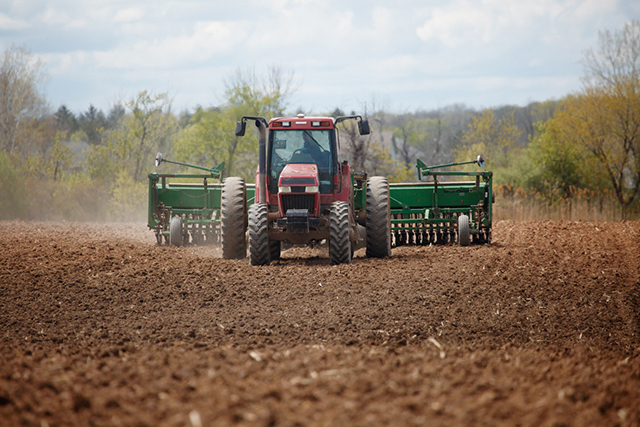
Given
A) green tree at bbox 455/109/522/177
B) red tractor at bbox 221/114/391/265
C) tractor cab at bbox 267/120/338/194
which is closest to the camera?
red tractor at bbox 221/114/391/265

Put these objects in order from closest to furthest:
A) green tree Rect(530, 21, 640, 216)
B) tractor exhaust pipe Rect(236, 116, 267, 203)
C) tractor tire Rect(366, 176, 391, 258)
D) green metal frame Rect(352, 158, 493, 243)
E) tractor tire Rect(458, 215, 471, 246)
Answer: tractor exhaust pipe Rect(236, 116, 267, 203), tractor tire Rect(366, 176, 391, 258), tractor tire Rect(458, 215, 471, 246), green metal frame Rect(352, 158, 493, 243), green tree Rect(530, 21, 640, 216)

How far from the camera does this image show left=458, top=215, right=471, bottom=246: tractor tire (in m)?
11.9

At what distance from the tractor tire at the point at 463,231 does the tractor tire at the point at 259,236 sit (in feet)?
15.8

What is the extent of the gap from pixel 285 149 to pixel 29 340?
5536 millimetres

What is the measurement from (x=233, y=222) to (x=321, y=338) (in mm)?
4917

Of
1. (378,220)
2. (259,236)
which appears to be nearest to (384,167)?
(378,220)

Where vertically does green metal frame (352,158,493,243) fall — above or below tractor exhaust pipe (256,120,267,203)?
below

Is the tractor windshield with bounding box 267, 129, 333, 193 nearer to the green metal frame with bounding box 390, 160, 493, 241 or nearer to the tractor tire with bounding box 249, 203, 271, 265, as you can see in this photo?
the tractor tire with bounding box 249, 203, 271, 265

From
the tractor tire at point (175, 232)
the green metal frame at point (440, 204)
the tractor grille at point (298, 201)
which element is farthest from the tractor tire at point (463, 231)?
the tractor tire at point (175, 232)

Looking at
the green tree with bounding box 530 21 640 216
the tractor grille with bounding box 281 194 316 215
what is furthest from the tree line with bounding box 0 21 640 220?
the tractor grille with bounding box 281 194 316 215

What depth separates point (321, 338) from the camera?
5.12 meters

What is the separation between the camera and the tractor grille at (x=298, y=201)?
9.11 meters

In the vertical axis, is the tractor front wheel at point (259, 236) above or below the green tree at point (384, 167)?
below

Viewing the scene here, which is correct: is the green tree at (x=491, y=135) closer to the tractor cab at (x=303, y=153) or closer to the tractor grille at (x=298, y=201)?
the tractor cab at (x=303, y=153)
